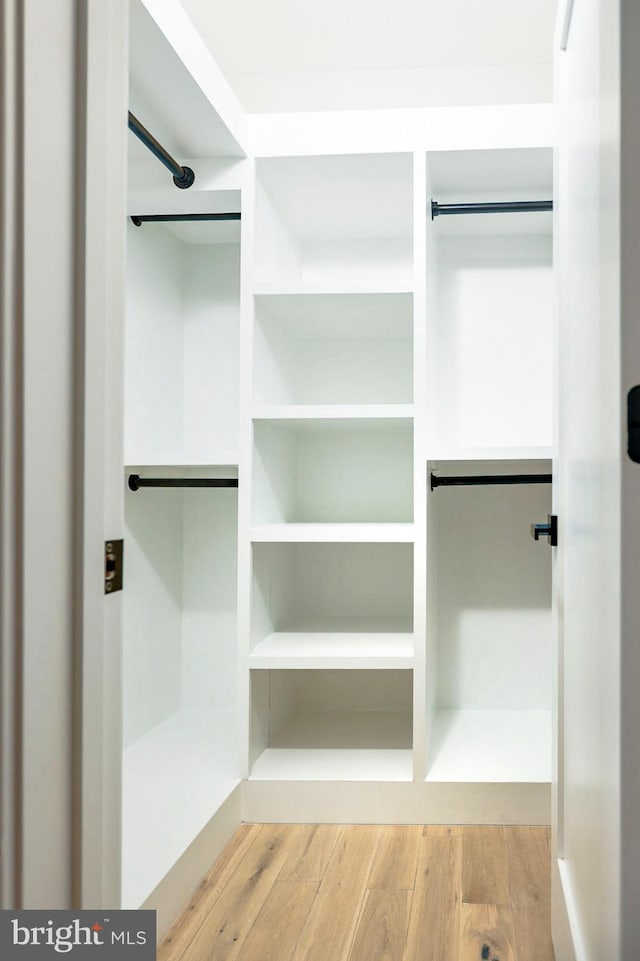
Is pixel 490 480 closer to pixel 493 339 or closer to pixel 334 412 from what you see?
pixel 334 412

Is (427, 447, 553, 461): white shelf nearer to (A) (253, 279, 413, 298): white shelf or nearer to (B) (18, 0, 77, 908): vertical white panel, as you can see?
(A) (253, 279, 413, 298): white shelf

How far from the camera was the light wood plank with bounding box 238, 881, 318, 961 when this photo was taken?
163 centimetres

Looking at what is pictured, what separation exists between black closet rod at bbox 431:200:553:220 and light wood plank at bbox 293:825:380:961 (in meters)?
1.76

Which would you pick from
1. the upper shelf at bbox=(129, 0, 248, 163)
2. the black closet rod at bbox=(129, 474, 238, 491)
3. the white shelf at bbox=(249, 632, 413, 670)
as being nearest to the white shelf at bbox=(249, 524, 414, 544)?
the black closet rod at bbox=(129, 474, 238, 491)

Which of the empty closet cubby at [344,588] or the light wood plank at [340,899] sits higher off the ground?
the empty closet cubby at [344,588]

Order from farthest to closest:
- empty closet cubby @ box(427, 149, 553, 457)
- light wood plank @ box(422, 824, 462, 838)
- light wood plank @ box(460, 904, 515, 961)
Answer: empty closet cubby @ box(427, 149, 553, 457) → light wood plank @ box(422, 824, 462, 838) → light wood plank @ box(460, 904, 515, 961)

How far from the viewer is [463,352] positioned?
2928 mm

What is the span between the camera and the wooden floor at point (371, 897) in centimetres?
165

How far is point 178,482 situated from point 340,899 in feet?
3.86

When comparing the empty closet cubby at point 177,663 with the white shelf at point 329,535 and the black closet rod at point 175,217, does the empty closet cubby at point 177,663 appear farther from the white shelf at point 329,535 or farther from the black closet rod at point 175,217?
the black closet rod at point 175,217

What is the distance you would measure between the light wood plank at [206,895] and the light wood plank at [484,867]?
21.4 inches
